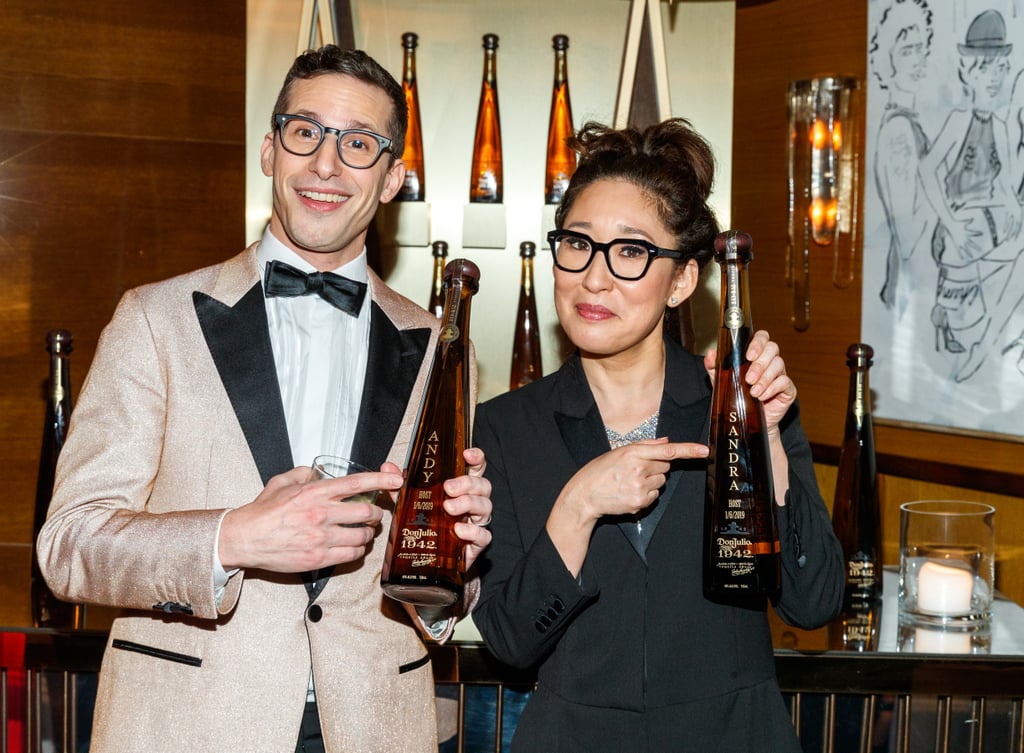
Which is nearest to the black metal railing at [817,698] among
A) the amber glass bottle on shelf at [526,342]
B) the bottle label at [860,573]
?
the bottle label at [860,573]

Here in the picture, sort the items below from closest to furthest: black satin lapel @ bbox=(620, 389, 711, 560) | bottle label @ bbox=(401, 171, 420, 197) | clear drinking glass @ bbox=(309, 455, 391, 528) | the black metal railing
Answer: clear drinking glass @ bbox=(309, 455, 391, 528), black satin lapel @ bbox=(620, 389, 711, 560), the black metal railing, bottle label @ bbox=(401, 171, 420, 197)

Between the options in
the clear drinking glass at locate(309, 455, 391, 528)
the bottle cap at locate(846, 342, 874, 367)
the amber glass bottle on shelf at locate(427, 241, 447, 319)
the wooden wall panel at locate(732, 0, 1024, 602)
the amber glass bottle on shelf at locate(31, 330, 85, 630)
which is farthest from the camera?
the wooden wall panel at locate(732, 0, 1024, 602)

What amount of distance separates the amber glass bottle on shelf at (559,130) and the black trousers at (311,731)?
5.47 feet

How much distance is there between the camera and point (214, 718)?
5.09 feet

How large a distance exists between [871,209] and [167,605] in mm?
2796

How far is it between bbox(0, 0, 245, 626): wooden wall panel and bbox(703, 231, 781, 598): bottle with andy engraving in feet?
7.45

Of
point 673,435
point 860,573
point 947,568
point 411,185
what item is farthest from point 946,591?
point 411,185

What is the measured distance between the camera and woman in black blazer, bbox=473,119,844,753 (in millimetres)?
1541

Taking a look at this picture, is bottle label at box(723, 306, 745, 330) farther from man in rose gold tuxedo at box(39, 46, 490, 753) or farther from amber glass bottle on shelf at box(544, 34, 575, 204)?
amber glass bottle on shelf at box(544, 34, 575, 204)

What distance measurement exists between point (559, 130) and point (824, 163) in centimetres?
101

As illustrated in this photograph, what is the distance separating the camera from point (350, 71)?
170 centimetres

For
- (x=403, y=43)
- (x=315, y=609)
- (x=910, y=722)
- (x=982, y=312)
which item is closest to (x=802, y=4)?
(x=982, y=312)

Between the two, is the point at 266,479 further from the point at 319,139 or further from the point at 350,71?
the point at 350,71

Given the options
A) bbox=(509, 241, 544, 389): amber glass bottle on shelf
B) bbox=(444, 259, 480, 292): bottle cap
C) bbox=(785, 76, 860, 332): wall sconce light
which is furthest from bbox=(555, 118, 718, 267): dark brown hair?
bbox=(785, 76, 860, 332): wall sconce light
